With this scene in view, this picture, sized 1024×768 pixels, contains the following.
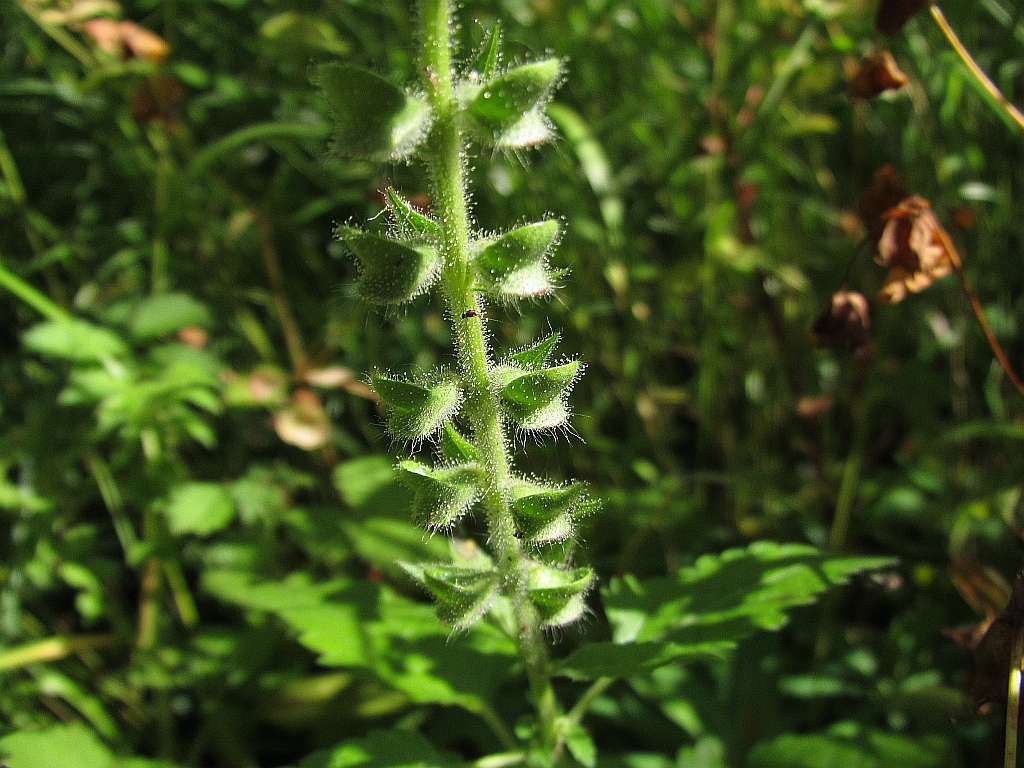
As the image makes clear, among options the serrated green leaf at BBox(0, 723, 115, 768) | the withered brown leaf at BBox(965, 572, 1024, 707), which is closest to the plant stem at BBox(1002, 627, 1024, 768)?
the withered brown leaf at BBox(965, 572, 1024, 707)

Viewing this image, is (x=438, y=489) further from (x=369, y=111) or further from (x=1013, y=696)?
(x=1013, y=696)

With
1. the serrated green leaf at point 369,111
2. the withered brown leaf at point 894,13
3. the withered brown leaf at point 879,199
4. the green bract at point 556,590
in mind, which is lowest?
the green bract at point 556,590

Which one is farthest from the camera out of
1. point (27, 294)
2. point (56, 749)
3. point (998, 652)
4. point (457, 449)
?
point (27, 294)

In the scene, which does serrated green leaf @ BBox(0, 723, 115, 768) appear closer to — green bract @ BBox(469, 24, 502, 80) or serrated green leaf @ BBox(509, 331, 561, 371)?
serrated green leaf @ BBox(509, 331, 561, 371)

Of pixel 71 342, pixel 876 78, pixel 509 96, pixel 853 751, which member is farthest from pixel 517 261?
pixel 71 342

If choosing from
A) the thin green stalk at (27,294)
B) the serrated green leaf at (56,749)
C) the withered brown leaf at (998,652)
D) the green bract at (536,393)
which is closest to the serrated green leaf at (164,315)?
the thin green stalk at (27,294)

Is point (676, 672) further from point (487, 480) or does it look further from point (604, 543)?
point (487, 480)

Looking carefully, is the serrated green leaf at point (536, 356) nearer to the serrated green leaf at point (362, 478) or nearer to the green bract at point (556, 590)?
the green bract at point (556, 590)
